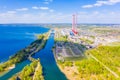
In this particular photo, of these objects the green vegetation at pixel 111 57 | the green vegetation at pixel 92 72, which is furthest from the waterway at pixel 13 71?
the green vegetation at pixel 111 57

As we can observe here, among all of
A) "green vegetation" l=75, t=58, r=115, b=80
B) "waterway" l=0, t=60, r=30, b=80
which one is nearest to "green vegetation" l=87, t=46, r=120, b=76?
"green vegetation" l=75, t=58, r=115, b=80

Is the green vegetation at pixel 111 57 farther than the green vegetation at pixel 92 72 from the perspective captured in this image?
Yes

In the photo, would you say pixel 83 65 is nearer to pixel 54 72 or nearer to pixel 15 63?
pixel 54 72

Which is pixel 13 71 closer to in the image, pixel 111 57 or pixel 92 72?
pixel 92 72

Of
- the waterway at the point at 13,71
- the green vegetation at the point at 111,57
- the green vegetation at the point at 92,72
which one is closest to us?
the green vegetation at the point at 92,72

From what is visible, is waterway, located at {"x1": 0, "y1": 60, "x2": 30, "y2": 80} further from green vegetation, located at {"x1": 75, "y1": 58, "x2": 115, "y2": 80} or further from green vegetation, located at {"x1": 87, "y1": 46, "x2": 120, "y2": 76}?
green vegetation, located at {"x1": 87, "y1": 46, "x2": 120, "y2": 76}

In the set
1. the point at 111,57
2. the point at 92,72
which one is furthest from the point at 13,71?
the point at 111,57

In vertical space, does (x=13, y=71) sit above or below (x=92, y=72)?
below

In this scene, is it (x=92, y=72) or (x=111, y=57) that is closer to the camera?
(x=92, y=72)

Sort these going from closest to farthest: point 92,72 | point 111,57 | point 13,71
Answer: point 92,72
point 13,71
point 111,57

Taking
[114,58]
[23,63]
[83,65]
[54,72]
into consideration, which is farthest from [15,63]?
[114,58]

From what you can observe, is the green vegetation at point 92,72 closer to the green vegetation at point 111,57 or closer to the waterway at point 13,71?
the green vegetation at point 111,57

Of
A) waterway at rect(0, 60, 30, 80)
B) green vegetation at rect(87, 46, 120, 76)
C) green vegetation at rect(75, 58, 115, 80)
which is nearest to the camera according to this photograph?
green vegetation at rect(75, 58, 115, 80)
